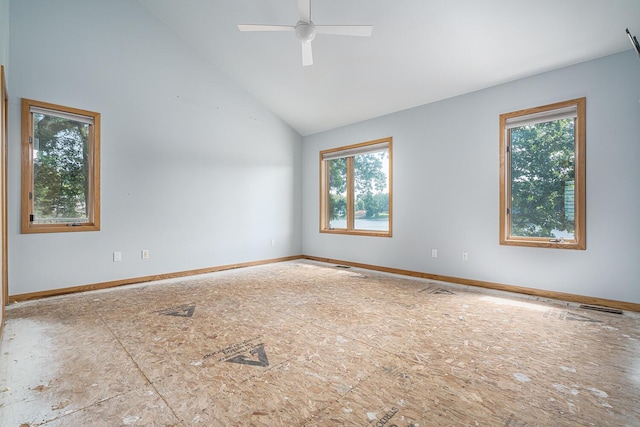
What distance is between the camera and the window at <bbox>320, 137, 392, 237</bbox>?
533cm

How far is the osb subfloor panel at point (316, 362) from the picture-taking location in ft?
5.11

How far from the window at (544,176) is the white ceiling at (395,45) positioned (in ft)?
1.89

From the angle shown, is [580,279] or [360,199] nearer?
[580,279]

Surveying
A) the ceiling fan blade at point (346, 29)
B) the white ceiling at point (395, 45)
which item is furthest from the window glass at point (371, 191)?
the ceiling fan blade at point (346, 29)

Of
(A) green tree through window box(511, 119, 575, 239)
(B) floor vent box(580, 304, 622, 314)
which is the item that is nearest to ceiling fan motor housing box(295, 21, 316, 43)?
(A) green tree through window box(511, 119, 575, 239)

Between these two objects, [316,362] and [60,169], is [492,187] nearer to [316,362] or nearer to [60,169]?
[316,362]

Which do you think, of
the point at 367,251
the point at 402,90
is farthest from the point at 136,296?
the point at 402,90

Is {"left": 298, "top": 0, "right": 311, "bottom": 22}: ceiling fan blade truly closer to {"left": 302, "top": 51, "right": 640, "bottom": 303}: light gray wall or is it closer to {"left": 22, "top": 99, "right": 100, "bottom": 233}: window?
{"left": 302, "top": 51, "right": 640, "bottom": 303}: light gray wall

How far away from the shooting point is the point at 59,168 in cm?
379

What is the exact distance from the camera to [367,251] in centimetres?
549

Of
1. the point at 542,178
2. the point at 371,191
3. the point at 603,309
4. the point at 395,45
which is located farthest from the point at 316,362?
the point at 371,191

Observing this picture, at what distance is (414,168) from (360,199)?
4.16ft

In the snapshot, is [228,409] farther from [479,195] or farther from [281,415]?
[479,195]

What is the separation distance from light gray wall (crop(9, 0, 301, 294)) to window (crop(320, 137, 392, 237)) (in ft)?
3.53
